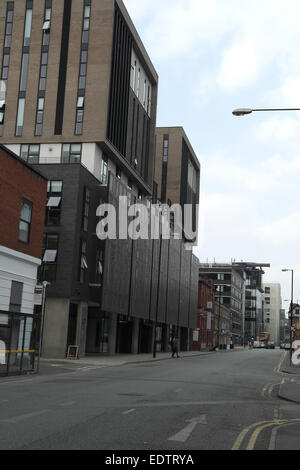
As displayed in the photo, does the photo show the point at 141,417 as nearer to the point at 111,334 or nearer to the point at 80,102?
the point at 111,334

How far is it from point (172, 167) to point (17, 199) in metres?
59.2

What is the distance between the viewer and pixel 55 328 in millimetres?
38625

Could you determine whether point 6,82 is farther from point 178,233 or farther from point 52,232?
point 178,233

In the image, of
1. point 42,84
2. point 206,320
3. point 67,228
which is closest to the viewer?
point 67,228

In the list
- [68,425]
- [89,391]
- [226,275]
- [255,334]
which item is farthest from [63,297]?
[255,334]

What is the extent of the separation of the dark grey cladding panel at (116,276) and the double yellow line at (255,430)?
30654 millimetres

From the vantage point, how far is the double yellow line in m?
9.17

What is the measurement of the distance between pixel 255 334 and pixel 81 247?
16687 centimetres

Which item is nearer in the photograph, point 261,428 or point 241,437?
Answer: point 241,437

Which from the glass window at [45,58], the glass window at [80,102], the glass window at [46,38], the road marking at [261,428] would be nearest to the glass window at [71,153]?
the glass window at [80,102]

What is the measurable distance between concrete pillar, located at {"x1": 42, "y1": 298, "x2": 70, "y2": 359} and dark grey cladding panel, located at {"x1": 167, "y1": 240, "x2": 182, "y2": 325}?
98.2 ft

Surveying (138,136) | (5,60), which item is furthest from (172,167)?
(5,60)

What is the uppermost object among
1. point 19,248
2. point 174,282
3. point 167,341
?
point 174,282

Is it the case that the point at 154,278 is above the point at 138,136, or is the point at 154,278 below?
below
